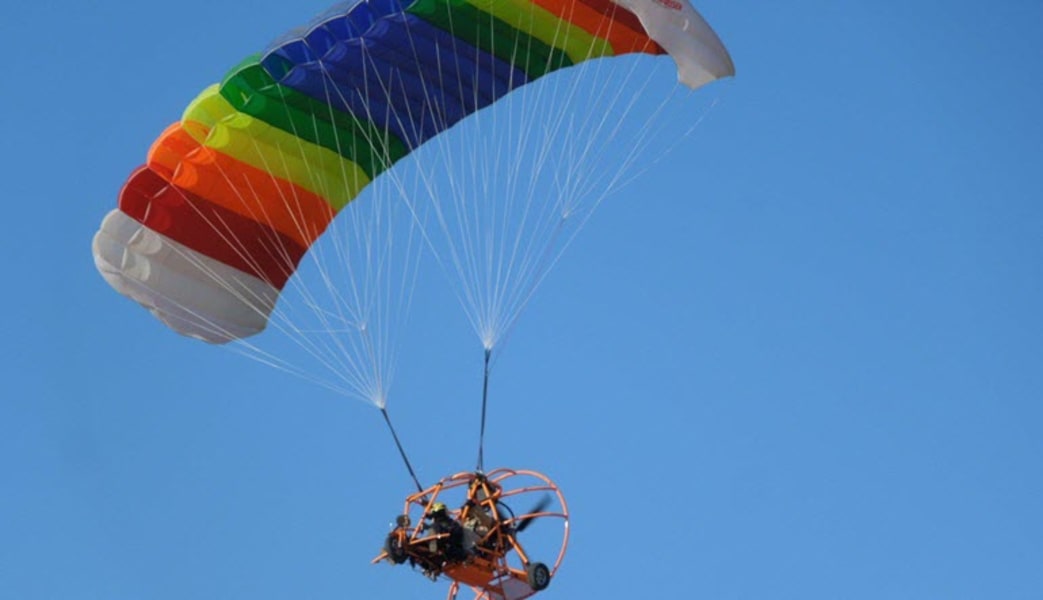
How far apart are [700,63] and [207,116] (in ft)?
13.2

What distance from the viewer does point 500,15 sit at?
66.7ft

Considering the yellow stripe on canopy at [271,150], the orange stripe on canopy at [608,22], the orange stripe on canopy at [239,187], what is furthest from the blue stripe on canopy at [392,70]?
the orange stripe on canopy at [239,187]

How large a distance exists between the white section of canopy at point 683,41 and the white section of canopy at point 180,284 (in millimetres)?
3956

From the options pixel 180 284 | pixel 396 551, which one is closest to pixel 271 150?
pixel 180 284

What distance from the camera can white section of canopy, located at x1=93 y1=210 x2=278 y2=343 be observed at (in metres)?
20.3

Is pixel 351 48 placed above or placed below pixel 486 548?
above

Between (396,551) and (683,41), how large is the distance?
5.14 meters

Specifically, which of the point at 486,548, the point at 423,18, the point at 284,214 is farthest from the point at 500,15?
the point at 486,548

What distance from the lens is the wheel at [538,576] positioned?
1764 cm

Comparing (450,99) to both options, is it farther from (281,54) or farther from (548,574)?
(548,574)

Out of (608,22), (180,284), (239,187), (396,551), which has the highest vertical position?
(608,22)

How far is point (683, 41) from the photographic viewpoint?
2005cm

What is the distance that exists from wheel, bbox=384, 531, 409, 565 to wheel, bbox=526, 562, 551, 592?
901 mm

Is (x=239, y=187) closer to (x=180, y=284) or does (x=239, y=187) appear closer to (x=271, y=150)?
(x=271, y=150)
